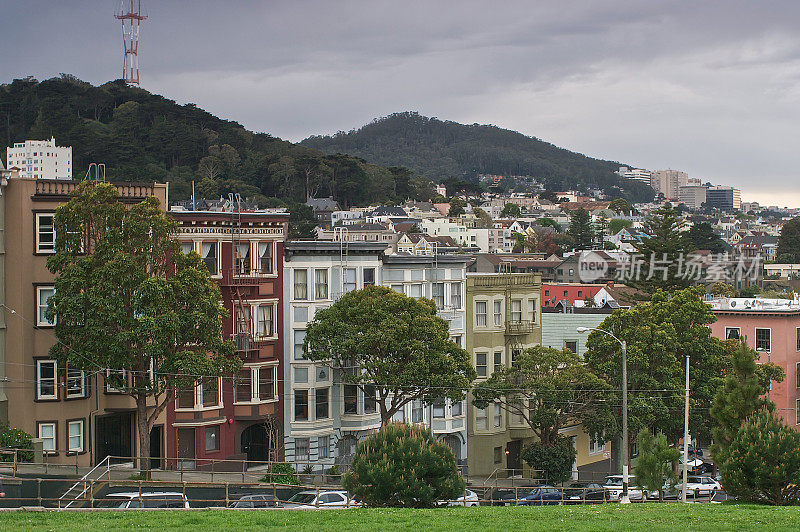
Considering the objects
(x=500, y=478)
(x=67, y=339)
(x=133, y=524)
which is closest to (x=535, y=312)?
(x=500, y=478)

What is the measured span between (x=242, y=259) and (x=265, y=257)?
4.55 ft

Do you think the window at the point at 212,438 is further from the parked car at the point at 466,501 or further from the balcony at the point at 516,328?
the balcony at the point at 516,328

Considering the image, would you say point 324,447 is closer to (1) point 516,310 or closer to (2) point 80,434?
(2) point 80,434

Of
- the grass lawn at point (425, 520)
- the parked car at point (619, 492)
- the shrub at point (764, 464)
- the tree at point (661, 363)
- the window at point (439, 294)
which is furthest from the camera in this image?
the window at point (439, 294)

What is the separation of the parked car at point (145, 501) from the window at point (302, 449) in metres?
16.2

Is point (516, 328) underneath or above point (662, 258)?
underneath

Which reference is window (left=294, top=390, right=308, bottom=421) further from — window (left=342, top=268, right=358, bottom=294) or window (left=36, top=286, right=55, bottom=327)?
window (left=36, top=286, right=55, bottom=327)

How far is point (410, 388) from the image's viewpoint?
47969 millimetres

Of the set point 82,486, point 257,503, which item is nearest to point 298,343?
point 257,503

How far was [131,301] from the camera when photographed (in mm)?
40156

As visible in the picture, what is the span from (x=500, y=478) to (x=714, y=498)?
1251cm

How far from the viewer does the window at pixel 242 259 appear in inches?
1928

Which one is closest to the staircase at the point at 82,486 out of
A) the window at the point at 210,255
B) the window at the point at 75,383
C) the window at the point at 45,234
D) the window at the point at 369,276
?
the window at the point at 75,383

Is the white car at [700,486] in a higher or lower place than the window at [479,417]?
lower
